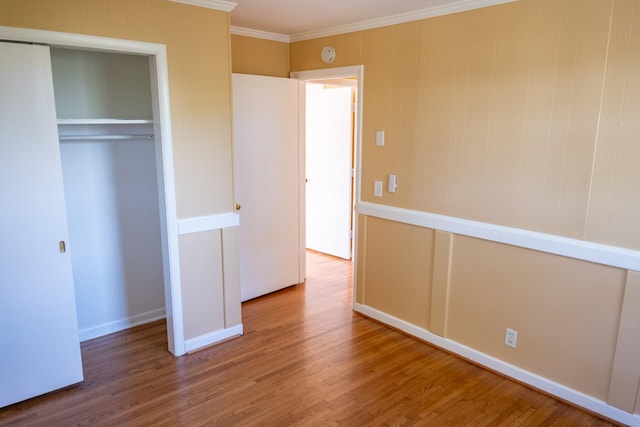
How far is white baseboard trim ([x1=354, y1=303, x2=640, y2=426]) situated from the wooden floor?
5cm

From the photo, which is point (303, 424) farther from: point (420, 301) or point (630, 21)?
point (630, 21)

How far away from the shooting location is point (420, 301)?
11.0ft

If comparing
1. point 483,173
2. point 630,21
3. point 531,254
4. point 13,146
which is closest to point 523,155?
point 483,173

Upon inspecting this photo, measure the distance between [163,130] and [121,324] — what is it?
1691 millimetres

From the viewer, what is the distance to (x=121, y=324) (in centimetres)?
352

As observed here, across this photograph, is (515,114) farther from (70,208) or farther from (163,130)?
(70,208)

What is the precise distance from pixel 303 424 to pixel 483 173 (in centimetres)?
188

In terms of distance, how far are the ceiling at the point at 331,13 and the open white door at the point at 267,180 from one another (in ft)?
1.59

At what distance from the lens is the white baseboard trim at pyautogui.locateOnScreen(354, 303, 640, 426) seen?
2.45 metres

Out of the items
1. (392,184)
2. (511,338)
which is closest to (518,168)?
(392,184)

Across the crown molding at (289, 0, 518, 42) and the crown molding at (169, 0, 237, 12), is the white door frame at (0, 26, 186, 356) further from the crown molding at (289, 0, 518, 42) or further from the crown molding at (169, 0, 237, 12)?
the crown molding at (289, 0, 518, 42)

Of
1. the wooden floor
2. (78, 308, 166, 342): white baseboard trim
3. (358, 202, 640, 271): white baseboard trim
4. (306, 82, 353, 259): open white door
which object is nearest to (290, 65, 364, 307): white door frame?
(358, 202, 640, 271): white baseboard trim

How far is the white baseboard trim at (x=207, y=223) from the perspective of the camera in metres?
3.00

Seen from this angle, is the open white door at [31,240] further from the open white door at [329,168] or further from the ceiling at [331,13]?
the open white door at [329,168]
